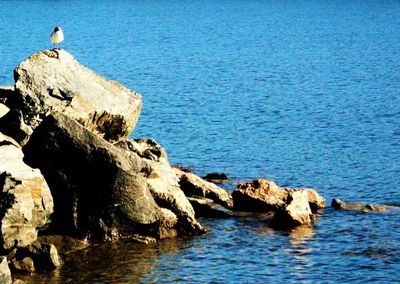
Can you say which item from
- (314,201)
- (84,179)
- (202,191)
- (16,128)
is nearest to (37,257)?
(84,179)

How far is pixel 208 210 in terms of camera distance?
40.8 metres

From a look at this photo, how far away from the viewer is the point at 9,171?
33.0m

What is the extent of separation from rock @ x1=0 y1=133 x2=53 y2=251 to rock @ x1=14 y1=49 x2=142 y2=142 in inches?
229

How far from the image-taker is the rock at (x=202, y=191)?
42.2 meters

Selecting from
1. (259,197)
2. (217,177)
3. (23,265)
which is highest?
(217,177)

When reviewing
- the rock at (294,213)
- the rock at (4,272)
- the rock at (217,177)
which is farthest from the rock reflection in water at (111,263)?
the rock at (217,177)

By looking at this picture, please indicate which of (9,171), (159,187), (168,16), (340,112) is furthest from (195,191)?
(168,16)

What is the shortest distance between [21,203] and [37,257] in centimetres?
212

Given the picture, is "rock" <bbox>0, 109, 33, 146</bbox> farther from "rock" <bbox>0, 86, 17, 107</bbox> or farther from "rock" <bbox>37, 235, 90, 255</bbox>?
"rock" <bbox>37, 235, 90, 255</bbox>

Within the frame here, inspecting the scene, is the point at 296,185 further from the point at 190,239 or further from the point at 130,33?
the point at 130,33

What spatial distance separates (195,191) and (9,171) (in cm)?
1144

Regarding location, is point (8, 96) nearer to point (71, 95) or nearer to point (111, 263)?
point (71, 95)

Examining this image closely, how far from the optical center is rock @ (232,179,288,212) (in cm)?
4144

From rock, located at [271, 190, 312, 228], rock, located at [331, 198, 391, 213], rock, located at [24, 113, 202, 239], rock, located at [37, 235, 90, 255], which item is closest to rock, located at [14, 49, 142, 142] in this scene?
rock, located at [24, 113, 202, 239]
